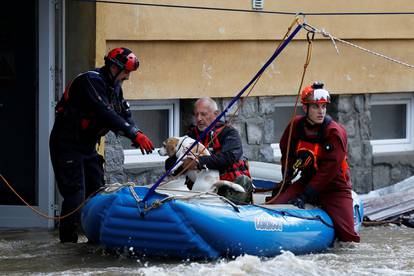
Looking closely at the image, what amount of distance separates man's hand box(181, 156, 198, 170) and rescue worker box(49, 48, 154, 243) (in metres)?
0.52

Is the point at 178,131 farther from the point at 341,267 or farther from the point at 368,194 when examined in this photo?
the point at 341,267

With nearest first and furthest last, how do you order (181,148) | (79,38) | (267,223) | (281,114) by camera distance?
(267,223) < (181,148) < (79,38) < (281,114)

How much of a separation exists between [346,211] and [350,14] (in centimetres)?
319

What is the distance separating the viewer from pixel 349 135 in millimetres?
14008

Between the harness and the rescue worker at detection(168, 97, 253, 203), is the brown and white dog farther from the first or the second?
the harness

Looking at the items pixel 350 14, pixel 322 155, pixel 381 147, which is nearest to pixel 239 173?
pixel 322 155

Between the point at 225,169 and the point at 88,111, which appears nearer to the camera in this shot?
the point at 88,111

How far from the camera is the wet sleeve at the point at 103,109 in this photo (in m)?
10.2

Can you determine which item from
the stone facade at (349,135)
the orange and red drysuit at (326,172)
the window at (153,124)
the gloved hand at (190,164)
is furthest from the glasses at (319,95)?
the window at (153,124)

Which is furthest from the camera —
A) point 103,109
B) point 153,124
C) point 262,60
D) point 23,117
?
point 262,60

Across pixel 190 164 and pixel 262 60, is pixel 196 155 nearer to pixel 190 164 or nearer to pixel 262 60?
pixel 190 164

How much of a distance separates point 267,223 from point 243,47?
3642mm

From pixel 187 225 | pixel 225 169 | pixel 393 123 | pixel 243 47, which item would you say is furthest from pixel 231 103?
pixel 393 123

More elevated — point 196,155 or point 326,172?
point 196,155
